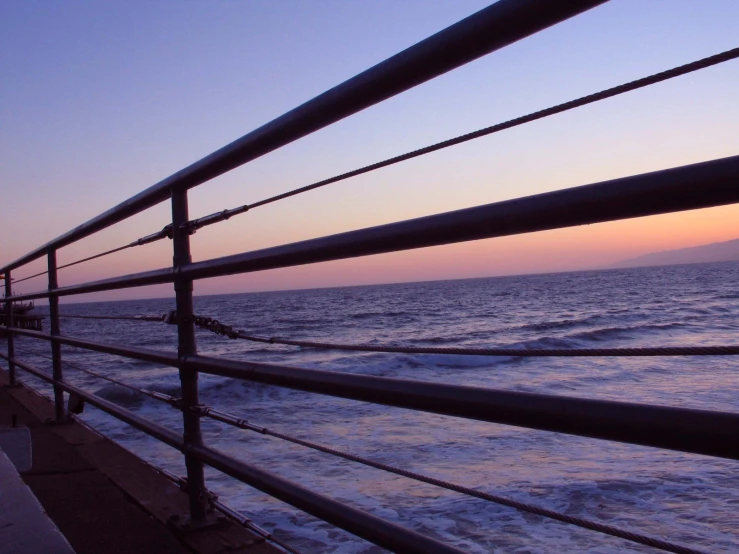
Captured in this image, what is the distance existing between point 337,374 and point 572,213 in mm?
633

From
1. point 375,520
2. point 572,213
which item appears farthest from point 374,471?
point 572,213

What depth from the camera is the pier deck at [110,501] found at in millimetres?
1810

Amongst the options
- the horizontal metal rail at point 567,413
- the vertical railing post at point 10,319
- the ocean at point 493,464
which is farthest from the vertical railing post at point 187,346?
the vertical railing post at point 10,319

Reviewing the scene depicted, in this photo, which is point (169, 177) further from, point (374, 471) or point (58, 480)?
point (374, 471)

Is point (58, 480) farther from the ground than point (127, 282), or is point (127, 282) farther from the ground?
point (127, 282)

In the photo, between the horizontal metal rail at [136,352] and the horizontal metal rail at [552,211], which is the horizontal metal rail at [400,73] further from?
the horizontal metal rail at [136,352]

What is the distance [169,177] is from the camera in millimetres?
1927

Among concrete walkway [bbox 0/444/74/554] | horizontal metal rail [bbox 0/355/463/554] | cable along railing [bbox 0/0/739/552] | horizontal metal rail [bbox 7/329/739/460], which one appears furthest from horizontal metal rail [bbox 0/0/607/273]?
concrete walkway [bbox 0/444/74/554]

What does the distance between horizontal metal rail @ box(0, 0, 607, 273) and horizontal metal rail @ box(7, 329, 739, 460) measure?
0.50m

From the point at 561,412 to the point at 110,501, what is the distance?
186 centimetres

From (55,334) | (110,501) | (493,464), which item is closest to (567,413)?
(110,501)

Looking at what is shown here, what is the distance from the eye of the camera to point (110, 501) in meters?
2.18

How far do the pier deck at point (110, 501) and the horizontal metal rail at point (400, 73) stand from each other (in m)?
1.03

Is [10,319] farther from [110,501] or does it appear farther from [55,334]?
[110,501]
